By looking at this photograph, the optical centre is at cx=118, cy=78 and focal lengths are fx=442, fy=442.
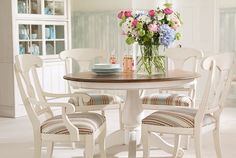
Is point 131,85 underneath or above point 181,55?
underneath

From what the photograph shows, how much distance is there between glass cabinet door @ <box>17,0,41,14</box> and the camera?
19.1 feet

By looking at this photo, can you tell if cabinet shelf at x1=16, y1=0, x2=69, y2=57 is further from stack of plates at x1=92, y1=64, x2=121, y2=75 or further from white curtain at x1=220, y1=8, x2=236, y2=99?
stack of plates at x1=92, y1=64, x2=121, y2=75

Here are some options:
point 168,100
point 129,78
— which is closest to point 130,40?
point 129,78

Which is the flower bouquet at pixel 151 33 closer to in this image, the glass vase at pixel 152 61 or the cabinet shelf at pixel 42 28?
the glass vase at pixel 152 61

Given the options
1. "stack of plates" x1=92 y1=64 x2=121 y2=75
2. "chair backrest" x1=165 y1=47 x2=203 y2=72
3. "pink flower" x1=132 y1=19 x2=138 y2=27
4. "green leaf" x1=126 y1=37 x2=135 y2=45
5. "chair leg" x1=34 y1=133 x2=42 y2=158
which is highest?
"pink flower" x1=132 y1=19 x2=138 y2=27

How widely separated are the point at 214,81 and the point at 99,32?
14.0 feet

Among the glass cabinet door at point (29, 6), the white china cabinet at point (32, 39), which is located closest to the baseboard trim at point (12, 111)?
the white china cabinet at point (32, 39)

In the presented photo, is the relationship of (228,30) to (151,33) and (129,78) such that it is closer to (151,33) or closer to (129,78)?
(151,33)

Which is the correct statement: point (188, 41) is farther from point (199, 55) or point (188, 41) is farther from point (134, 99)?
point (134, 99)

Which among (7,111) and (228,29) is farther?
(228,29)

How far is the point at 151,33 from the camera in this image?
11.3ft

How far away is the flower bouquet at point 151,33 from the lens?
3449 mm

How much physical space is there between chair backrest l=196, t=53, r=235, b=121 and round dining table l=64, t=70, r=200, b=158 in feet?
0.72

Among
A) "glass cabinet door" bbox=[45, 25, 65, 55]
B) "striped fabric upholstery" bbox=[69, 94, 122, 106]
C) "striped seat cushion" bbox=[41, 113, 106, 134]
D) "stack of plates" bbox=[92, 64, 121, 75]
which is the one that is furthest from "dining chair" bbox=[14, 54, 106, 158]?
"glass cabinet door" bbox=[45, 25, 65, 55]
